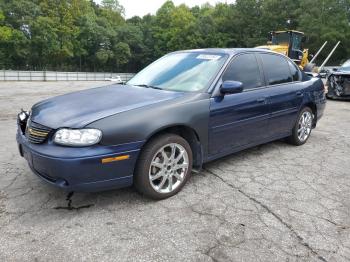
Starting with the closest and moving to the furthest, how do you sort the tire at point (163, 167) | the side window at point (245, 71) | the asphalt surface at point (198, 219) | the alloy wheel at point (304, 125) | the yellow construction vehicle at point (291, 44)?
the asphalt surface at point (198, 219), the tire at point (163, 167), the side window at point (245, 71), the alloy wheel at point (304, 125), the yellow construction vehicle at point (291, 44)

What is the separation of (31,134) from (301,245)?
8.50 feet

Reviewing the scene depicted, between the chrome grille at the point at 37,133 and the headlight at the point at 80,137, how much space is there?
222 mm

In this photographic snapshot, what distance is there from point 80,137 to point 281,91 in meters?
3.03

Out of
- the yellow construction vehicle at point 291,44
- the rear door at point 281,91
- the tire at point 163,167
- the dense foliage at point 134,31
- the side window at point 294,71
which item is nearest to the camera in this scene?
the tire at point 163,167

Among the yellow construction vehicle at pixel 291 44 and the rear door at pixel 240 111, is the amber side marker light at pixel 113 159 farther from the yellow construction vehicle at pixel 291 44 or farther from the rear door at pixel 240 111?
the yellow construction vehicle at pixel 291 44

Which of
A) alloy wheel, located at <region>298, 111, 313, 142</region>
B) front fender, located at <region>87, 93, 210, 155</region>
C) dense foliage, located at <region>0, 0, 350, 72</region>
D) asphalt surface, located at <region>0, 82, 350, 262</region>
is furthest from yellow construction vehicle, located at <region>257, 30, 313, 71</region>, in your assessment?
dense foliage, located at <region>0, 0, 350, 72</region>

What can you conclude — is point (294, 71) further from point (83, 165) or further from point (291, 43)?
point (291, 43)

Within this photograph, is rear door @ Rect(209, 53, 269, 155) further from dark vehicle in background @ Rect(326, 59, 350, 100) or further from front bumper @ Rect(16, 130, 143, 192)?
dark vehicle in background @ Rect(326, 59, 350, 100)

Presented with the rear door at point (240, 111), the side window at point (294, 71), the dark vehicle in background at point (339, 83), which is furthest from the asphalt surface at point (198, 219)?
the dark vehicle in background at point (339, 83)

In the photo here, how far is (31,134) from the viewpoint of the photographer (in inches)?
128

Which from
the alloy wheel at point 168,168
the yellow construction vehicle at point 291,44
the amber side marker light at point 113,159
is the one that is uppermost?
the yellow construction vehicle at point 291,44

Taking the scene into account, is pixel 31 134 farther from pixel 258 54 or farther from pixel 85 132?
pixel 258 54

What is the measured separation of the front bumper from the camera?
289 cm

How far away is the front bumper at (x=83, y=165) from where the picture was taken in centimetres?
289
